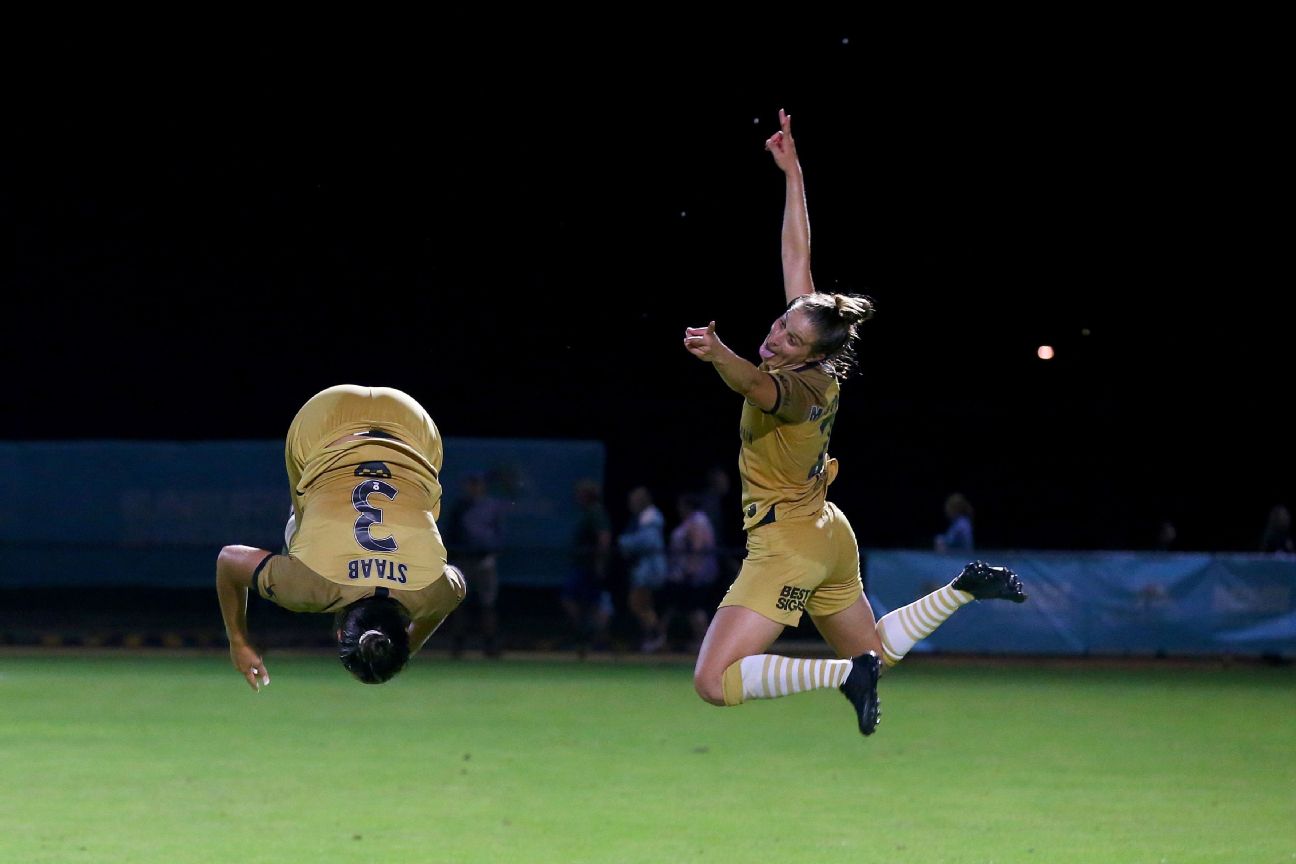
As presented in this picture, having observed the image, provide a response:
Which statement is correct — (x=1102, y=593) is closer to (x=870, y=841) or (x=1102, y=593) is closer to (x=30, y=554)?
(x=870, y=841)

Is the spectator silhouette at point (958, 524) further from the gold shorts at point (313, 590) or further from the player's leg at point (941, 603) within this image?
the gold shorts at point (313, 590)

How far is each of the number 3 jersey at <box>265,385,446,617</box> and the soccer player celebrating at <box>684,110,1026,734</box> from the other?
4.12 feet

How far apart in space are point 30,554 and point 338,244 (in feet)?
29.6

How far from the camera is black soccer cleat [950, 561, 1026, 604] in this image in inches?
291

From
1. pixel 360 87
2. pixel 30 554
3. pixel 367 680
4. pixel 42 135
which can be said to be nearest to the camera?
pixel 367 680

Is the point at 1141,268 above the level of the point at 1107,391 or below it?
above

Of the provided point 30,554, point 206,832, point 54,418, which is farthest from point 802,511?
point 54,418

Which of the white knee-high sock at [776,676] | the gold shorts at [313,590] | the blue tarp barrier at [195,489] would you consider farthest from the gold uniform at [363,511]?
the blue tarp barrier at [195,489]

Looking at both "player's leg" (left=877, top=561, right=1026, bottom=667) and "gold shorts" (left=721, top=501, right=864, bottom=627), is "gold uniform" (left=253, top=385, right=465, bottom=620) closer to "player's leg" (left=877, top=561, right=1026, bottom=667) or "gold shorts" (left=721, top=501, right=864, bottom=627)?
"gold shorts" (left=721, top=501, right=864, bottom=627)

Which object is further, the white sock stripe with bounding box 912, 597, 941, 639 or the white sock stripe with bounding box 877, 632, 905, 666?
the white sock stripe with bounding box 877, 632, 905, 666

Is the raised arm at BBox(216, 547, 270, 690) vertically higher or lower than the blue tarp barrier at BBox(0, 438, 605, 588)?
lower

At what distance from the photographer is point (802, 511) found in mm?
7516

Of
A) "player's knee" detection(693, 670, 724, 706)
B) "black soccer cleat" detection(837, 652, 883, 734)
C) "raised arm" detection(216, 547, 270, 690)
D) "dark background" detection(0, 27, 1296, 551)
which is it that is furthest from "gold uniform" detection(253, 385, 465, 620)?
"dark background" detection(0, 27, 1296, 551)

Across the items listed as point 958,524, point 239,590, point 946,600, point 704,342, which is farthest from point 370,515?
point 958,524
